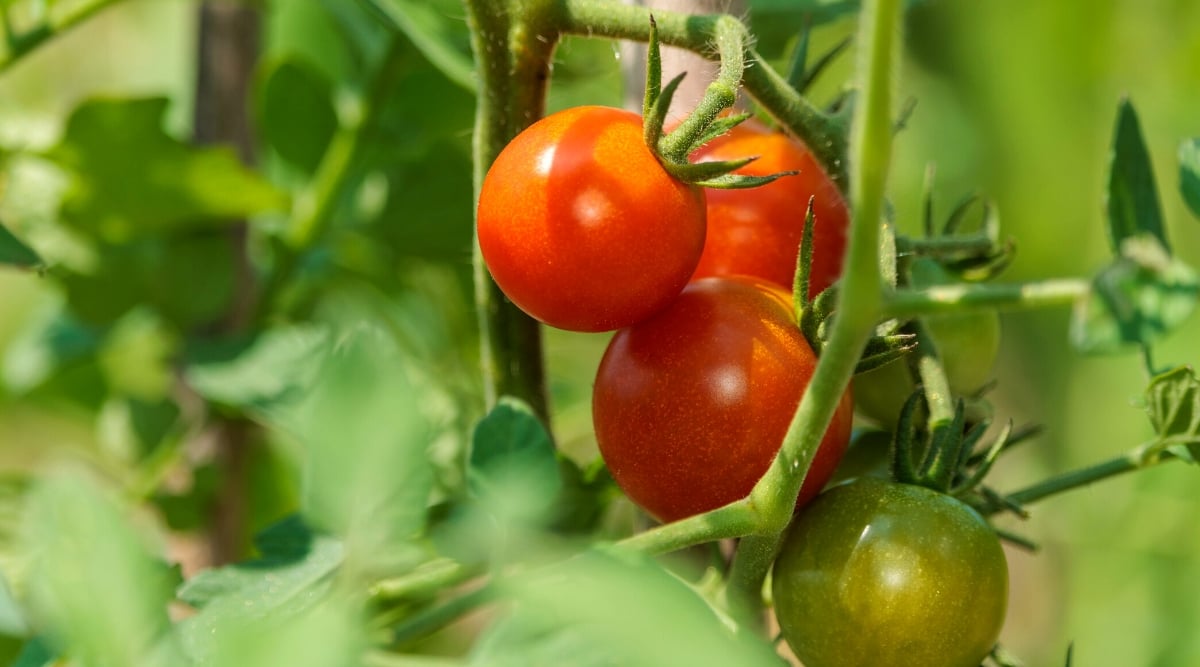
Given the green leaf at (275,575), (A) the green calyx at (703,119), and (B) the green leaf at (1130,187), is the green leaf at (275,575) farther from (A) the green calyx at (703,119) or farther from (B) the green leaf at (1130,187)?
(B) the green leaf at (1130,187)

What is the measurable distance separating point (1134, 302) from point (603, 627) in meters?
0.13

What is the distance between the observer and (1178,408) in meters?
0.35

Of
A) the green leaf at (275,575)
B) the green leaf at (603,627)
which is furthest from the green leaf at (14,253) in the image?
the green leaf at (603,627)

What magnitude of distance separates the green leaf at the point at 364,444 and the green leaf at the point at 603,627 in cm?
4

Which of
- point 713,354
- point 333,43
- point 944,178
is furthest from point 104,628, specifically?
point 944,178

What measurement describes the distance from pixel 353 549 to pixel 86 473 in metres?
0.06

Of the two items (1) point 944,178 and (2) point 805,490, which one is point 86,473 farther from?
(1) point 944,178

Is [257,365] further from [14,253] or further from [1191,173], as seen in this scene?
[1191,173]

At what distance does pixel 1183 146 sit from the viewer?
36cm

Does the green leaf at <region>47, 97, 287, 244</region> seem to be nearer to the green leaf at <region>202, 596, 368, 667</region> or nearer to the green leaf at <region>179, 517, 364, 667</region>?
the green leaf at <region>179, 517, 364, 667</region>

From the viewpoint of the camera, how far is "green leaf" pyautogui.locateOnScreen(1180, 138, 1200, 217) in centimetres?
35

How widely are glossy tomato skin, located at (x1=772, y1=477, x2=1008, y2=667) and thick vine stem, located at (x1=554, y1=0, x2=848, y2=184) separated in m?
0.10

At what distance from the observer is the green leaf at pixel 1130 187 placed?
37 centimetres

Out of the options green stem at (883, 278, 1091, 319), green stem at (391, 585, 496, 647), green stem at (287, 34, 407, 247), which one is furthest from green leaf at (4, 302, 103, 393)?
green stem at (883, 278, 1091, 319)
